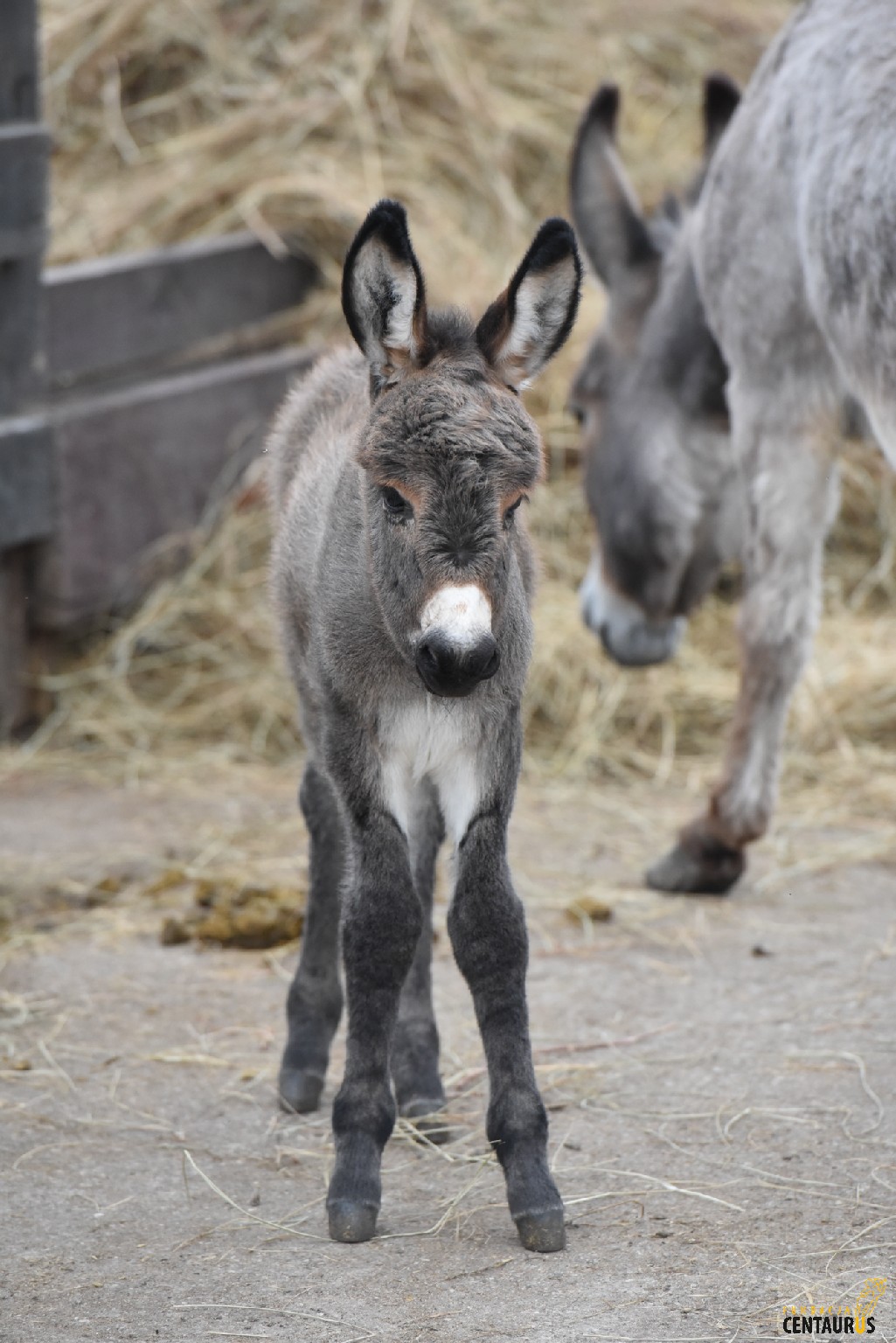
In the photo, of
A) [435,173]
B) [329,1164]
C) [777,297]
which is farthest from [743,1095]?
[435,173]

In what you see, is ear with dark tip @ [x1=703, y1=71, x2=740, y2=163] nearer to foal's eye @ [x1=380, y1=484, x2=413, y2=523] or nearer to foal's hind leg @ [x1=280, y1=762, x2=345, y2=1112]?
foal's hind leg @ [x1=280, y1=762, x2=345, y2=1112]

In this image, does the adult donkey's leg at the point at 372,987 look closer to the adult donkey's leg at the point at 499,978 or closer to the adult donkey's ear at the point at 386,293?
the adult donkey's leg at the point at 499,978

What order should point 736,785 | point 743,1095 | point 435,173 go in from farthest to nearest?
point 435,173, point 736,785, point 743,1095

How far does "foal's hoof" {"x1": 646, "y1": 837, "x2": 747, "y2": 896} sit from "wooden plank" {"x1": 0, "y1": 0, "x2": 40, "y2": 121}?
10.8 ft

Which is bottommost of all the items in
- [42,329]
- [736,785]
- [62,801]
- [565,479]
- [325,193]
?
[62,801]

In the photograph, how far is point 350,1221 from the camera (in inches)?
111

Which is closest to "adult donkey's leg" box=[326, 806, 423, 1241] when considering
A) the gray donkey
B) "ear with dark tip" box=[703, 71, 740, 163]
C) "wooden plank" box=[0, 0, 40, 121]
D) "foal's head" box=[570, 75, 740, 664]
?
the gray donkey

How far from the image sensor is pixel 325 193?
723 centimetres

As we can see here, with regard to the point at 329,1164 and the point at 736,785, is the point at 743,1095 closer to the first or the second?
the point at 329,1164

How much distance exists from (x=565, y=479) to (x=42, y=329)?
223 cm

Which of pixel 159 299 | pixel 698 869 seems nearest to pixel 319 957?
pixel 698 869

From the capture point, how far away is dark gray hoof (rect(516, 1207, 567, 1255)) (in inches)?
109

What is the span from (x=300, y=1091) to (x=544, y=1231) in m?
0.77

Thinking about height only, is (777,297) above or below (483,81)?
below
